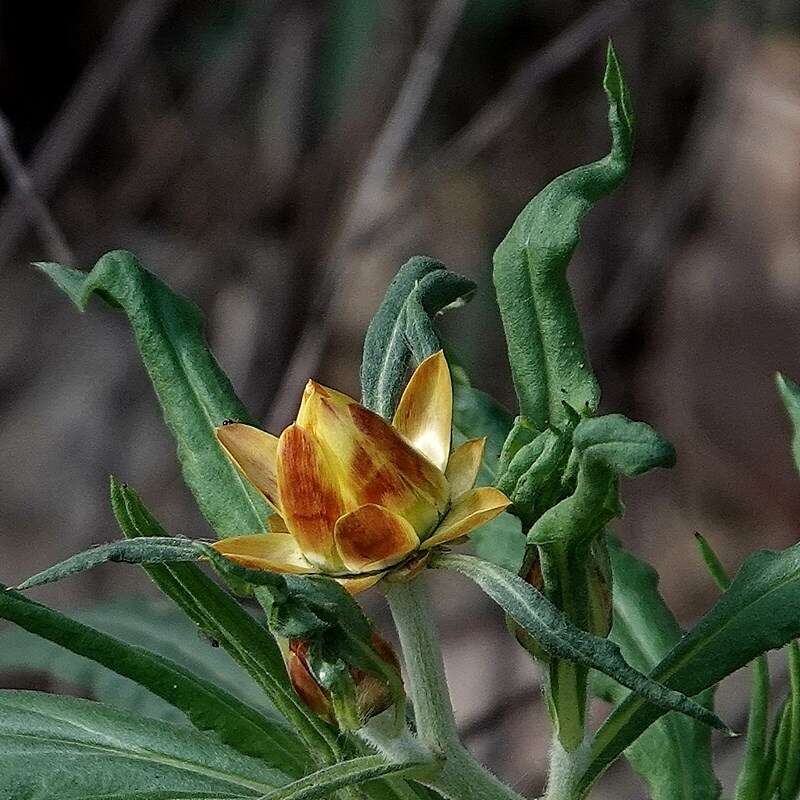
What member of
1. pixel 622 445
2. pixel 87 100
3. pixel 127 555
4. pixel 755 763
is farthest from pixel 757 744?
pixel 87 100

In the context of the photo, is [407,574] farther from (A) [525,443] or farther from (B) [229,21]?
(B) [229,21]

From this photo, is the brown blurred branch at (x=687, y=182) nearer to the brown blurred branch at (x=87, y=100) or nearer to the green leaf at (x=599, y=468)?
Answer: the brown blurred branch at (x=87, y=100)

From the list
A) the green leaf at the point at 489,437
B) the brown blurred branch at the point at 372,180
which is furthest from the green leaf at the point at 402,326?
the brown blurred branch at the point at 372,180

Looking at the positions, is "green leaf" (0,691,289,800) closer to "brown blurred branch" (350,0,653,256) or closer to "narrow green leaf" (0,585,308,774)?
"narrow green leaf" (0,585,308,774)

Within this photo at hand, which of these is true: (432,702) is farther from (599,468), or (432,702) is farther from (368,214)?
(368,214)

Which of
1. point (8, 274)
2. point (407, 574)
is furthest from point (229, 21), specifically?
point (407, 574)

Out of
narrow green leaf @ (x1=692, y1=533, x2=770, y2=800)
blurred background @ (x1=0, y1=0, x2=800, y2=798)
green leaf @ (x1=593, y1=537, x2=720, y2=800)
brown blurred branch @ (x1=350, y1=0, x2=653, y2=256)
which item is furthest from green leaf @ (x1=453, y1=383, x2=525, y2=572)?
blurred background @ (x1=0, y1=0, x2=800, y2=798)

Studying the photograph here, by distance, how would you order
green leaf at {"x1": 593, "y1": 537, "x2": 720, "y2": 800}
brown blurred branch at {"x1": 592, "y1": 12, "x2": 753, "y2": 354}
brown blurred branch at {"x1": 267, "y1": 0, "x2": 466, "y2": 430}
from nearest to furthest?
1. green leaf at {"x1": 593, "y1": 537, "x2": 720, "y2": 800}
2. brown blurred branch at {"x1": 267, "y1": 0, "x2": 466, "y2": 430}
3. brown blurred branch at {"x1": 592, "y1": 12, "x2": 753, "y2": 354}
